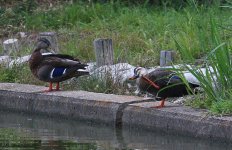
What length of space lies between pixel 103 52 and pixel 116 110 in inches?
94.7

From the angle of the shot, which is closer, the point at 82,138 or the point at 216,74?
the point at 82,138

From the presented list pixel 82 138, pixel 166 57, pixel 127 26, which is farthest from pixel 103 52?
pixel 127 26

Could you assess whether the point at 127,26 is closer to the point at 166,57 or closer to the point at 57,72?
the point at 166,57

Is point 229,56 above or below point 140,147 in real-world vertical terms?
above

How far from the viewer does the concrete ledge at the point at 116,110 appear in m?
7.61

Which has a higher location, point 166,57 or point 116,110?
point 166,57

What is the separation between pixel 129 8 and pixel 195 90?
760cm

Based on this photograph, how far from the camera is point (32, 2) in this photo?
54.4 ft

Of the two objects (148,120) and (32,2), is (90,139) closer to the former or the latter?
(148,120)

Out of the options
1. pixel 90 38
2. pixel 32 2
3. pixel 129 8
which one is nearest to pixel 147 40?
pixel 90 38

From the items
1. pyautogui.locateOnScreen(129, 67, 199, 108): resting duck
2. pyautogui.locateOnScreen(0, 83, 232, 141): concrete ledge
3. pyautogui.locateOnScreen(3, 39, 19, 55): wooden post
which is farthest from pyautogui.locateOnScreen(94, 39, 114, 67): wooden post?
pyautogui.locateOnScreen(129, 67, 199, 108): resting duck

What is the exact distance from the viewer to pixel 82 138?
776cm

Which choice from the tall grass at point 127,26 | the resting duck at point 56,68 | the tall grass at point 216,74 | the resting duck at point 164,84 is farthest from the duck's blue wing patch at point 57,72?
the tall grass at point 216,74

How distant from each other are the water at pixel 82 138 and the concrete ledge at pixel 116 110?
0.09 metres
